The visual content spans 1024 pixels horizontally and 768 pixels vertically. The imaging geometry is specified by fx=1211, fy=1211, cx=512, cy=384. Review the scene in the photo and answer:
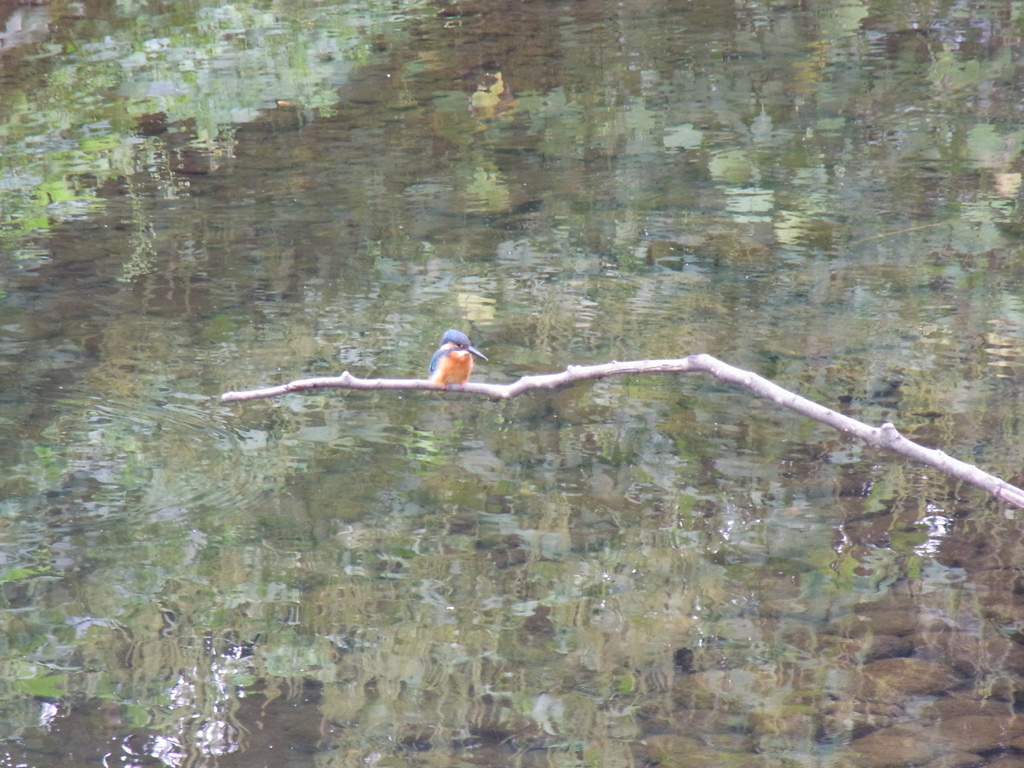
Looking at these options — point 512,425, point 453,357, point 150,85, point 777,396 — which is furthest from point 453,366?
point 150,85

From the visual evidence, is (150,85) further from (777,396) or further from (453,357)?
(777,396)

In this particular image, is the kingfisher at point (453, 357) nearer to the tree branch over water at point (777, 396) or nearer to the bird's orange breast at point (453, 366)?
the bird's orange breast at point (453, 366)

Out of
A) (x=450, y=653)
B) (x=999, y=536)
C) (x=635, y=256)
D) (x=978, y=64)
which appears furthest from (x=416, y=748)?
(x=978, y=64)

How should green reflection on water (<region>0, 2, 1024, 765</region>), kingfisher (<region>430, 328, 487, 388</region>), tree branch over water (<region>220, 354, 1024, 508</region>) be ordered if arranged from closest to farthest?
1. tree branch over water (<region>220, 354, 1024, 508</region>)
2. green reflection on water (<region>0, 2, 1024, 765</region>)
3. kingfisher (<region>430, 328, 487, 388</region>)

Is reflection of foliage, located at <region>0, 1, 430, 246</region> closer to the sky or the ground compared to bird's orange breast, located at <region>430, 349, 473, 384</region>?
closer to the sky

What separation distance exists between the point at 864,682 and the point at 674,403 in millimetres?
1704

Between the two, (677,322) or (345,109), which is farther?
(345,109)

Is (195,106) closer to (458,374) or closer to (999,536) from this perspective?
(458,374)

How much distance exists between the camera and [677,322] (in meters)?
5.39

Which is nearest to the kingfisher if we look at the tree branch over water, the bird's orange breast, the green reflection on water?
the bird's orange breast

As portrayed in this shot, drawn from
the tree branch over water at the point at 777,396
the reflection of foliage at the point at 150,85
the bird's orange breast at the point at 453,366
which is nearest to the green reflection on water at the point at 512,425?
the reflection of foliage at the point at 150,85

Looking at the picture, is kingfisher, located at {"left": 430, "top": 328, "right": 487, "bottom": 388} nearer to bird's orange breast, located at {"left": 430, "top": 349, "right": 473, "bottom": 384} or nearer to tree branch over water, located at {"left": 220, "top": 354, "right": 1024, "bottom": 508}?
bird's orange breast, located at {"left": 430, "top": 349, "right": 473, "bottom": 384}

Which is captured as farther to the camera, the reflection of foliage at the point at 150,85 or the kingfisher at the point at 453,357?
the reflection of foliage at the point at 150,85

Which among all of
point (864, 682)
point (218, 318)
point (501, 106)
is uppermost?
point (501, 106)
